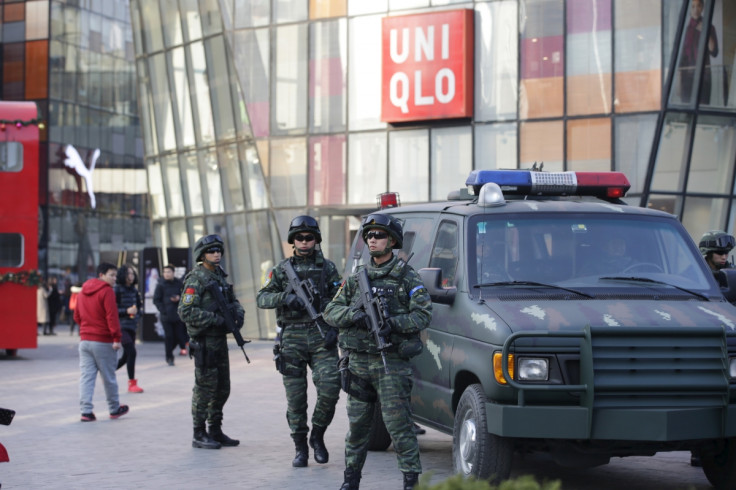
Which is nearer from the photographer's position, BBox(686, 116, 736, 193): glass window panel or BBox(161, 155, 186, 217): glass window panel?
BBox(686, 116, 736, 193): glass window panel

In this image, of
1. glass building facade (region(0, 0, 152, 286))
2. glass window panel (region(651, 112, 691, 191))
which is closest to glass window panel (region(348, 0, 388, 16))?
glass window panel (region(651, 112, 691, 191))

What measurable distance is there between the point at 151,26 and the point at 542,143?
13.9 meters

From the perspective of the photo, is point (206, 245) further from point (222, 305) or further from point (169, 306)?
point (169, 306)

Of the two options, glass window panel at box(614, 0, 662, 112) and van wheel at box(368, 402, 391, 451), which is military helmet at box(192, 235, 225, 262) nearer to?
van wheel at box(368, 402, 391, 451)

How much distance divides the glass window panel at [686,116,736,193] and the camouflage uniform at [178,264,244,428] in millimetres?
17790

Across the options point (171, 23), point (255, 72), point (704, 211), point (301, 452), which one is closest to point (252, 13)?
point (255, 72)

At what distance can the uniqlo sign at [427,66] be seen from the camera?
27.8 metres

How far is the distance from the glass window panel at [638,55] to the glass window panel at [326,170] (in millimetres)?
7173

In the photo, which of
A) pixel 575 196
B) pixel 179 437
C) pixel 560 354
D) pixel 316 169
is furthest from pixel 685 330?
pixel 316 169

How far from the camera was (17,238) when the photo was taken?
2245cm

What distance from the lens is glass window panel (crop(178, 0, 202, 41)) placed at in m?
32.9

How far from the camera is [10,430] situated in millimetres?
12258

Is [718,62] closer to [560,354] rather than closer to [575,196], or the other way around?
[575,196]

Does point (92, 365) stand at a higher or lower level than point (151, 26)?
lower
